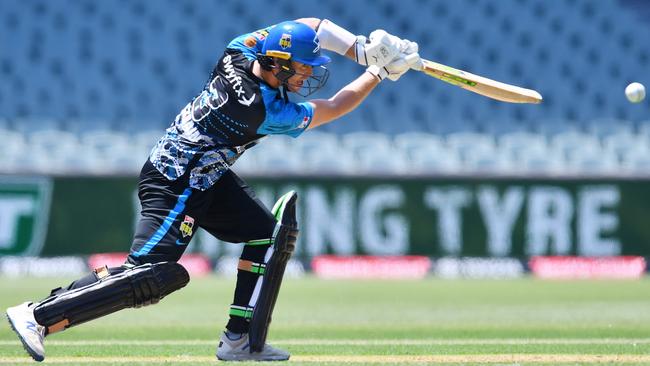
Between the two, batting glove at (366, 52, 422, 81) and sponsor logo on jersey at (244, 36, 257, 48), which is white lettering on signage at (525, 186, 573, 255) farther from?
sponsor logo on jersey at (244, 36, 257, 48)

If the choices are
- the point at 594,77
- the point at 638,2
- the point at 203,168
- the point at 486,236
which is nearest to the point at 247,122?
the point at 203,168

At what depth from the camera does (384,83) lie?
1498cm

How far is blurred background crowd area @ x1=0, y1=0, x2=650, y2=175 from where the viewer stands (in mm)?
13820

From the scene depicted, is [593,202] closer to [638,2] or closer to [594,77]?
[594,77]

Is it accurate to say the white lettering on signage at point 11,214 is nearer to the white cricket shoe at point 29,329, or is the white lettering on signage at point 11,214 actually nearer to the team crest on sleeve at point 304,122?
the white cricket shoe at point 29,329

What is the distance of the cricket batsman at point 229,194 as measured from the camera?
4.52m

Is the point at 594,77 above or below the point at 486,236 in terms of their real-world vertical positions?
above

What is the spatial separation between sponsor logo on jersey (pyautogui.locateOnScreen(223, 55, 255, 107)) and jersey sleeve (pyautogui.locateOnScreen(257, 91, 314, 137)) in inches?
3.5

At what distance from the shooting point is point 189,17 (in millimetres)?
15633

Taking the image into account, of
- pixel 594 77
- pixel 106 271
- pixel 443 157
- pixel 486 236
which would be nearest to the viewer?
pixel 106 271

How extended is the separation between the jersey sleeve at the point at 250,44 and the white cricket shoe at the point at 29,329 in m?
1.39

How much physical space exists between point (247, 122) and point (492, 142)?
9609mm

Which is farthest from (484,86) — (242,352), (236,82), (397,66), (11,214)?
(11,214)

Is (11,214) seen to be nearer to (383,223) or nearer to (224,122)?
(383,223)
